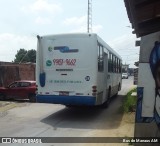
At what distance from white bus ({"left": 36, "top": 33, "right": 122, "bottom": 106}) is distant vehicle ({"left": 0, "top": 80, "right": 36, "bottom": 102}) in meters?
7.50

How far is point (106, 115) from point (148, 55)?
6.55 metres

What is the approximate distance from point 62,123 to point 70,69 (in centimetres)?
223

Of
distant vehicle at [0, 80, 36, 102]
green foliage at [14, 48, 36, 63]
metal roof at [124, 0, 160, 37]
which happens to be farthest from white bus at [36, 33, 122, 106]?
green foliage at [14, 48, 36, 63]

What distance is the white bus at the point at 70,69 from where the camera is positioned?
13.2 meters

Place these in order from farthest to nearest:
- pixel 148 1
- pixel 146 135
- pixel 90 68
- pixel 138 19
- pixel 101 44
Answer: pixel 101 44 → pixel 90 68 → pixel 146 135 → pixel 138 19 → pixel 148 1

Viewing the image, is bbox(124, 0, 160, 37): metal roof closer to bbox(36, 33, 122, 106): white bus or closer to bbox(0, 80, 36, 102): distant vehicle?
bbox(36, 33, 122, 106): white bus

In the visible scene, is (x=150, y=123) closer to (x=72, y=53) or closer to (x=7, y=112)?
(x=72, y=53)

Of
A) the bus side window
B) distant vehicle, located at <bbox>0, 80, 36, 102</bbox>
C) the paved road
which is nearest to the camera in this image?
the paved road

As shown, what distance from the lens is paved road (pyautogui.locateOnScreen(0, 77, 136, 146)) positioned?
10.8 m

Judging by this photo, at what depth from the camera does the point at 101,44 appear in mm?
14531

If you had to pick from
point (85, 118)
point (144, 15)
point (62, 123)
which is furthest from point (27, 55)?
point (144, 15)

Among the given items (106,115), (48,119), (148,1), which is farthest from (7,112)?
(148,1)

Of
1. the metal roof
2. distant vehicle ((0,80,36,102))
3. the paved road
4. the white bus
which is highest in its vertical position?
the metal roof

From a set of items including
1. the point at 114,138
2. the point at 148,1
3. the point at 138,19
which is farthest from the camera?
the point at 114,138
